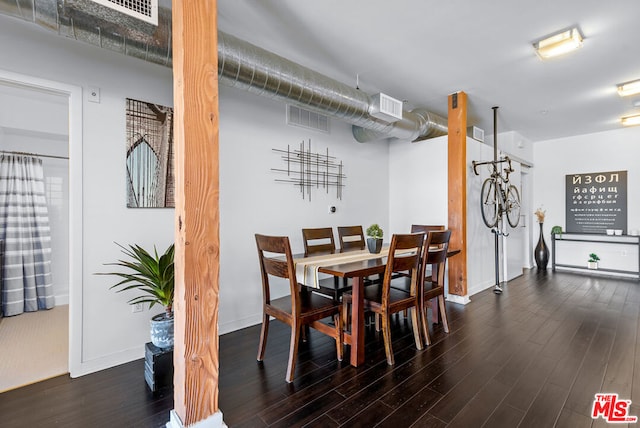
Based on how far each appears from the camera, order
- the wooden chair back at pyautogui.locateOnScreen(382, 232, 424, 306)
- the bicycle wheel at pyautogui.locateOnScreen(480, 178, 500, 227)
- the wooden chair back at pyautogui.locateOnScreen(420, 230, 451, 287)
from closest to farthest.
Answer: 1. the wooden chair back at pyautogui.locateOnScreen(382, 232, 424, 306)
2. the wooden chair back at pyautogui.locateOnScreen(420, 230, 451, 287)
3. the bicycle wheel at pyautogui.locateOnScreen(480, 178, 500, 227)

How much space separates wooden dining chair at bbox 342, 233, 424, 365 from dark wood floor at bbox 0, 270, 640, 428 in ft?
0.78

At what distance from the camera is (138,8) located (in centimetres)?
180

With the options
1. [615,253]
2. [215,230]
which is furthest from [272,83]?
[615,253]

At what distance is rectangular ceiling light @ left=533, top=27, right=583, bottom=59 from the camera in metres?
2.56

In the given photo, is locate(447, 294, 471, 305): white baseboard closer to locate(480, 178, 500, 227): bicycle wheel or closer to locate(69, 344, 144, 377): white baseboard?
locate(480, 178, 500, 227): bicycle wheel

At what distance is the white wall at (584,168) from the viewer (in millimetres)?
5520

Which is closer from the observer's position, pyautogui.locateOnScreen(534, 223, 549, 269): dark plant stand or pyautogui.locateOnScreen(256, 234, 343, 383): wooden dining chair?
pyautogui.locateOnScreen(256, 234, 343, 383): wooden dining chair

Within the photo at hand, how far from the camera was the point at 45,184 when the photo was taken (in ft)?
13.0

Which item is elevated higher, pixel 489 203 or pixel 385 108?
pixel 385 108

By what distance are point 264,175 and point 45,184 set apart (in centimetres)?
294

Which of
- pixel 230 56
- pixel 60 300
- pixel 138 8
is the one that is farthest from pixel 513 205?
pixel 60 300

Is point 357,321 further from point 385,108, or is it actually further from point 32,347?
point 32,347

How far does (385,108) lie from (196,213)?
102 inches

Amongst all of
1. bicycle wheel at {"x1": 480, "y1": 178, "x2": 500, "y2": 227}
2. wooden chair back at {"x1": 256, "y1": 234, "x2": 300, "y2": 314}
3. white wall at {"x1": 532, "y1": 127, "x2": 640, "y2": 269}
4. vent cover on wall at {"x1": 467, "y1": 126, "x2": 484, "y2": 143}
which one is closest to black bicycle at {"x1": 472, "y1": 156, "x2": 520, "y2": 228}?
bicycle wheel at {"x1": 480, "y1": 178, "x2": 500, "y2": 227}
